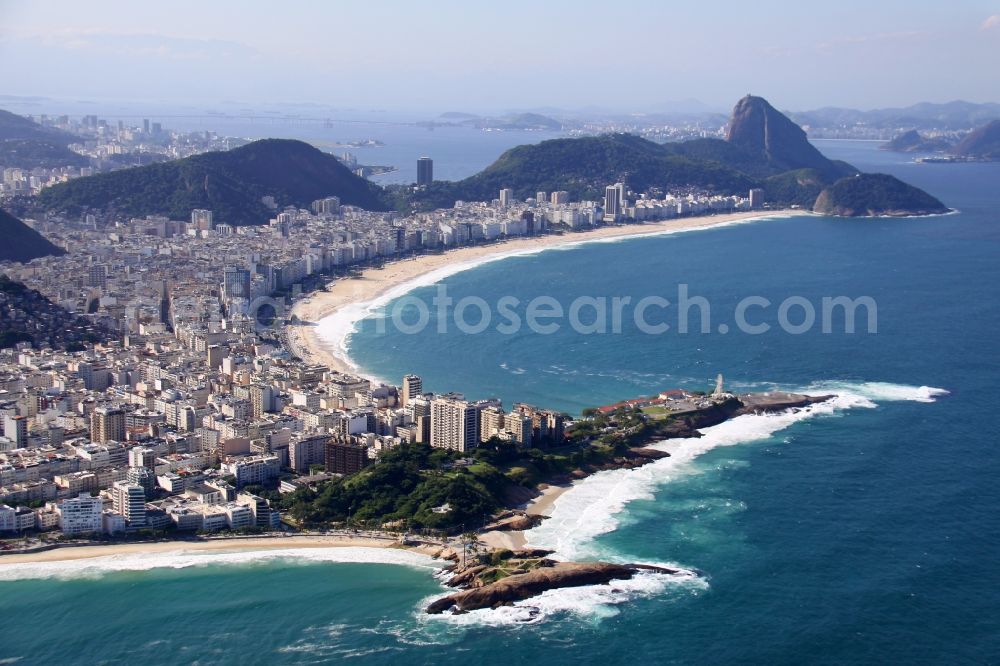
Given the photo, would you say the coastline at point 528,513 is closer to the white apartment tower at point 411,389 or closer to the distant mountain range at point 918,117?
the white apartment tower at point 411,389

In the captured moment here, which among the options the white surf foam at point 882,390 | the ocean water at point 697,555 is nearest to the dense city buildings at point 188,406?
the ocean water at point 697,555

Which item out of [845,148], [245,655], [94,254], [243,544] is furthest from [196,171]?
[845,148]

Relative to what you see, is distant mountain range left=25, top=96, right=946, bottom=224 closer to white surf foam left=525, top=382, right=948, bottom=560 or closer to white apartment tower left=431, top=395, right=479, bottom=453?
white apartment tower left=431, top=395, right=479, bottom=453

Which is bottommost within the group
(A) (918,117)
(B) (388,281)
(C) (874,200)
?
(B) (388,281)

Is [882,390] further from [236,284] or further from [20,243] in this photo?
[20,243]

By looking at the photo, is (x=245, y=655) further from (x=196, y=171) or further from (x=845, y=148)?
(x=845, y=148)

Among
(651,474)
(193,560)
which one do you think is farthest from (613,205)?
(193,560)
